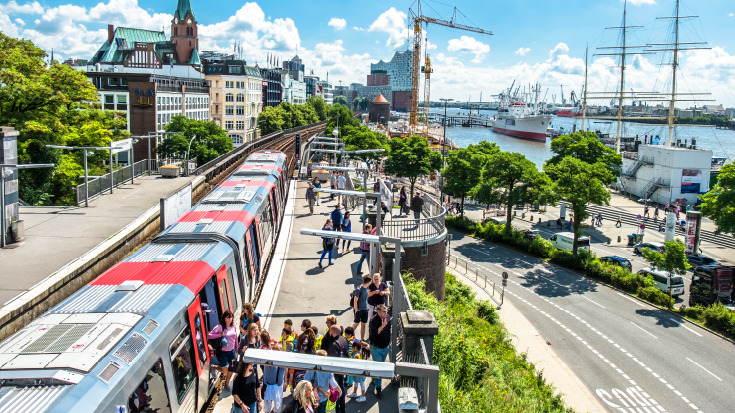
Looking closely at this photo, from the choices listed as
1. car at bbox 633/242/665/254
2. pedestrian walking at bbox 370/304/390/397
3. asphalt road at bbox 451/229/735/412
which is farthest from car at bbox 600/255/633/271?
pedestrian walking at bbox 370/304/390/397

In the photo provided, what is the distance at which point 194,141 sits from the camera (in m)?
56.9

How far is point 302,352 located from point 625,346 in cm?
2093

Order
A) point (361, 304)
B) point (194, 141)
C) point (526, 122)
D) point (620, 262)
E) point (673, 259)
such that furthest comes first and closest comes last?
point (526, 122)
point (194, 141)
point (620, 262)
point (673, 259)
point (361, 304)

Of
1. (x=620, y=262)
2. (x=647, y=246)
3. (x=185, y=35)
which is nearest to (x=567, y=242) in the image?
(x=620, y=262)

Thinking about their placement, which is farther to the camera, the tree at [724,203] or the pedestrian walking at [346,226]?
the tree at [724,203]

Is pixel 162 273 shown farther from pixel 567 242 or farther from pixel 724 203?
pixel 724 203

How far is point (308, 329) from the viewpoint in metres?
9.41

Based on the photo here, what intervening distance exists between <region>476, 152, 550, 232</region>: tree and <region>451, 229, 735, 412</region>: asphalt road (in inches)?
291

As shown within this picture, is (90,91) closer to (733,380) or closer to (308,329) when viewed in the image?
(308,329)

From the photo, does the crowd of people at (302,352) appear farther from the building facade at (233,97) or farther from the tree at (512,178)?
the building facade at (233,97)

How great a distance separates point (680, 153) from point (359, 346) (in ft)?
209

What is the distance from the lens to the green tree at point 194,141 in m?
55.3

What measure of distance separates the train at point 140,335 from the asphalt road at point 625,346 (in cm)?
1554

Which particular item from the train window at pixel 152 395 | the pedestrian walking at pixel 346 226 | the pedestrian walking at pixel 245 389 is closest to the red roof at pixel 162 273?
the train window at pixel 152 395
